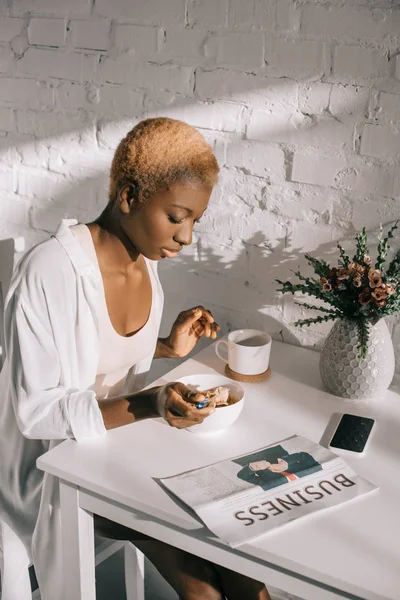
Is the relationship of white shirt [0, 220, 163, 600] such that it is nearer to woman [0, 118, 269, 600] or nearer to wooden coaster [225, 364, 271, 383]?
woman [0, 118, 269, 600]

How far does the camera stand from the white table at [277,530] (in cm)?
96

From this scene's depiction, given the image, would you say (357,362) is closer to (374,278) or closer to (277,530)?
(374,278)

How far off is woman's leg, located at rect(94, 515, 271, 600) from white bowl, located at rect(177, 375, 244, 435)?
0.22 m

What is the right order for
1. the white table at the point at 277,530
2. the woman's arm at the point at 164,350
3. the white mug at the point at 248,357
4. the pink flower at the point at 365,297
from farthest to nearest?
1. the woman's arm at the point at 164,350
2. the white mug at the point at 248,357
3. the pink flower at the point at 365,297
4. the white table at the point at 277,530

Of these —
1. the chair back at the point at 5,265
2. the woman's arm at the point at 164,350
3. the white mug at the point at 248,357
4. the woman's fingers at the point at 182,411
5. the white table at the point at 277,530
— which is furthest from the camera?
the chair back at the point at 5,265

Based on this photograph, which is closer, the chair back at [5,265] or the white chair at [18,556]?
the white chair at [18,556]

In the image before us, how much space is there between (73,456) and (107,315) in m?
0.30

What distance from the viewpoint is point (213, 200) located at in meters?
1.61

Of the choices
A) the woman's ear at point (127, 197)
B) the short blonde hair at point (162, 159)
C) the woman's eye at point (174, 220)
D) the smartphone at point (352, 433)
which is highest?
the short blonde hair at point (162, 159)

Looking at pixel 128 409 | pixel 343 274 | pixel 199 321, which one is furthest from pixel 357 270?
pixel 128 409

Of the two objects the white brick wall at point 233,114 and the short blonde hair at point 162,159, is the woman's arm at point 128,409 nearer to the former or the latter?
the short blonde hair at point 162,159

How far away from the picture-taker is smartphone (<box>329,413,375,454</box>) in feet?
3.96

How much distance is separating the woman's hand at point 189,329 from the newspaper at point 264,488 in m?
0.38

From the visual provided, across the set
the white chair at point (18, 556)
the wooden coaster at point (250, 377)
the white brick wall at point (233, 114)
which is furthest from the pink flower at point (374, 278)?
the white chair at point (18, 556)
